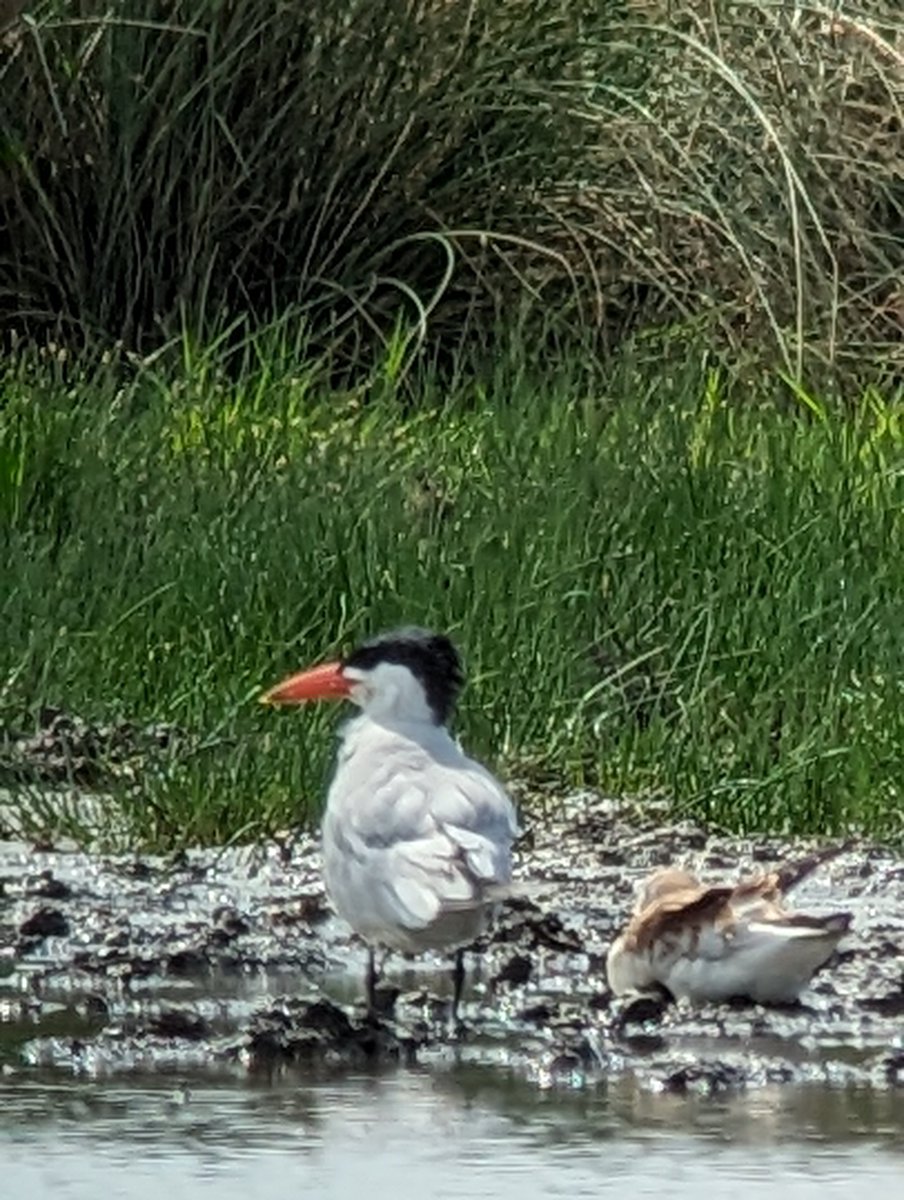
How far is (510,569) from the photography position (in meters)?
8.80

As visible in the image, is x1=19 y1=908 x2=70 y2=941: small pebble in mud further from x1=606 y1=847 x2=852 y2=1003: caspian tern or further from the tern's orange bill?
x1=606 y1=847 x2=852 y2=1003: caspian tern

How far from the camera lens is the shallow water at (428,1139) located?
15.0 ft

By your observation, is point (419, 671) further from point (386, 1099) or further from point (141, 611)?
point (141, 611)

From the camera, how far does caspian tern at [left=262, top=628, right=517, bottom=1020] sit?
18.3 feet

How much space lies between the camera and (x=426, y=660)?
6.18m

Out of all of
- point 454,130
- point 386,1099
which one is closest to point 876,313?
point 454,130

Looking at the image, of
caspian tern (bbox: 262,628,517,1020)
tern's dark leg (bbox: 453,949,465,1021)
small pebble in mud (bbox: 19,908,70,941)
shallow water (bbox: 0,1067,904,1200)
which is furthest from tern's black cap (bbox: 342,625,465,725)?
shallow water (bbox: 0,1067,904,1200)

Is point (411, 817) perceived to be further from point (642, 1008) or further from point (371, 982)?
point (642, 1008)

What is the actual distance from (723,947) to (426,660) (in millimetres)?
780

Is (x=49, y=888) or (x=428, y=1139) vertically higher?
(x=49, y=888)

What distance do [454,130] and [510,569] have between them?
4952 millimetres

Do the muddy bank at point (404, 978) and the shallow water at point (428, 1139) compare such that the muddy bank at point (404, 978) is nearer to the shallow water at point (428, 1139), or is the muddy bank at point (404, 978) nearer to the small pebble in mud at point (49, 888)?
the small pebble in mud at point (49, 888)

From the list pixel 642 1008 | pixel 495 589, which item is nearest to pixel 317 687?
pixel 642 1008

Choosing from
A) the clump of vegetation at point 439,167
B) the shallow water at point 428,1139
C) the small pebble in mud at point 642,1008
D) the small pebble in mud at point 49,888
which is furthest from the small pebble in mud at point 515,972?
the clump of vegetation at point 439,167
